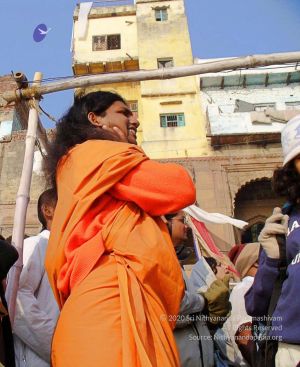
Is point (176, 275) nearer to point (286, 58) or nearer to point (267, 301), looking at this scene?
point (267, 301)

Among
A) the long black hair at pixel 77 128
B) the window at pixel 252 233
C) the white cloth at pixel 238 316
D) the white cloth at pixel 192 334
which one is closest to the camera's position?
the long black hair at pixel 77 128

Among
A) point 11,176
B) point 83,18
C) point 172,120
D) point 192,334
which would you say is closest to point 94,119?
point 192,334

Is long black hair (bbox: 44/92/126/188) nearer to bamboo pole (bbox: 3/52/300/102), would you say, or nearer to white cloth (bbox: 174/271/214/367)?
bamboo pole (bbox: 3/52/300/102)

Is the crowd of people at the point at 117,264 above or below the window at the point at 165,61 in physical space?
below

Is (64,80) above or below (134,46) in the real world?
below

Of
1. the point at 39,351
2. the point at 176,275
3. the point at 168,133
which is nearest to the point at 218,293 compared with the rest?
the point at 39,351

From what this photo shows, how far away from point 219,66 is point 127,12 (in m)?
20.9

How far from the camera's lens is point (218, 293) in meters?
2.82

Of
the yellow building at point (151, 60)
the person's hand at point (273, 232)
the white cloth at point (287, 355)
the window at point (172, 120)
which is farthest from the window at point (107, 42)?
the white cloth at point (287, 355)

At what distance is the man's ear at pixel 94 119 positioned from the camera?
208cm

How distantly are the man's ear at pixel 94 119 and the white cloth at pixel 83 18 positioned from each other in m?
20.4

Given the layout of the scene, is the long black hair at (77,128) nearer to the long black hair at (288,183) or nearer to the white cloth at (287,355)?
the long black hair at (288,183)

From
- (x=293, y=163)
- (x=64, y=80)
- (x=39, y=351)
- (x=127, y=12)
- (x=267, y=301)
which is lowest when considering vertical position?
(x=39, y=351)

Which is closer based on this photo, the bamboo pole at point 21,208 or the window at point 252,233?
the bamboo pole at point 21,208
